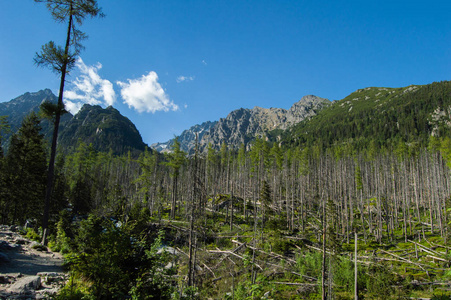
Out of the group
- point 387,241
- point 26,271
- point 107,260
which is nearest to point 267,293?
point 107,260

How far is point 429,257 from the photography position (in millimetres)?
22203

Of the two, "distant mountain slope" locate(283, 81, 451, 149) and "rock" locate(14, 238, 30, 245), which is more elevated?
"distant mountain slope" locate(283, 81, 451, 149)

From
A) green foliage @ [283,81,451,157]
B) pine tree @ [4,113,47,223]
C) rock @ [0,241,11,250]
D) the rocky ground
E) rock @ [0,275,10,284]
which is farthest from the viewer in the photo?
green foliage @ [283,81,451,157]

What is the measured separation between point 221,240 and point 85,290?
74.0ft

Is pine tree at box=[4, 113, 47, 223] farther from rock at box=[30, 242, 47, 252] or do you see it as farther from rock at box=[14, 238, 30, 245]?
rock at box=[30, 242, 47, 252]

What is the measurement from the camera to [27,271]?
9.52 metres

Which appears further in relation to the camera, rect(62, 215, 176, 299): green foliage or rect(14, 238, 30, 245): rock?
rect(14, 238, 30, 245): rock

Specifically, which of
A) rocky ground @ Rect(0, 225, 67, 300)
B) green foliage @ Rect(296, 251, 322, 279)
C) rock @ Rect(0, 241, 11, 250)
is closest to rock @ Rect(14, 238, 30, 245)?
rocky ground @ Rect(0, 225, 67, 300)

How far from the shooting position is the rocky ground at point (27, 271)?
6.70 metres

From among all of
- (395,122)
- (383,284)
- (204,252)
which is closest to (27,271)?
(204,252)

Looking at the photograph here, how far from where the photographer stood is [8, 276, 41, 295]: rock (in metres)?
6.72

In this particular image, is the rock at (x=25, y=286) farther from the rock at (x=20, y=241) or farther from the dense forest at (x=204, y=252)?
the rock at (x=20, y=241)

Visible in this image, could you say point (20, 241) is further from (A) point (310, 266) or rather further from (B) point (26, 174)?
(A) point (310, 266)

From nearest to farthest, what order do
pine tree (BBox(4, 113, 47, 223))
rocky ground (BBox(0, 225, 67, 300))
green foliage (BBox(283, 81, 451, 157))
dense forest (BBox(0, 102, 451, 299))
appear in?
rocky ground (BBox(0, 225, 67, 300)) < dense forest (BBox(0, 102, 451, 299)) < pine tree (BBox(4, 113, 47, 223)) < green foliage (BBox(283, 81, 451, 157))
